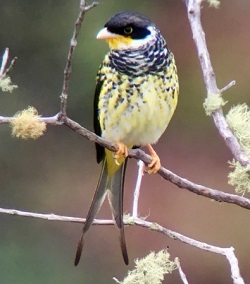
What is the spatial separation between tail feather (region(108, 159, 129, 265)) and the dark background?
3454mm

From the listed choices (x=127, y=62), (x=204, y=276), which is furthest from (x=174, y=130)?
(x=127, y=62)

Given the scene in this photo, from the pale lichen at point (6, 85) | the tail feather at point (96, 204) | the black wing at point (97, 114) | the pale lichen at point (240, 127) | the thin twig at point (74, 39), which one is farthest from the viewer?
the black wing at point (97, 114)

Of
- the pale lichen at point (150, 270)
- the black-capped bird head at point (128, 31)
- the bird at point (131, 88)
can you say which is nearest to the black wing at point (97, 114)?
Result: the bird at point (131, 88)

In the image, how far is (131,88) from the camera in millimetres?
3248

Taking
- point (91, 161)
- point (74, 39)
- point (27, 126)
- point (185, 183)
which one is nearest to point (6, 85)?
point (27, 126)

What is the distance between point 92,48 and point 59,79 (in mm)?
632

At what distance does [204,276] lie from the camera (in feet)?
24.1

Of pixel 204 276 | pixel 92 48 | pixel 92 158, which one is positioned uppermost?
pixel 92 48

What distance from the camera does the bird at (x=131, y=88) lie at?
10.6ft

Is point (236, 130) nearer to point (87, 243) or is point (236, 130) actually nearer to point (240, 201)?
point (240, 201)

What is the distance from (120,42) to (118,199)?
0.47m

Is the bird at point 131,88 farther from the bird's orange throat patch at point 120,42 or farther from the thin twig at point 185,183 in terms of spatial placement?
the thin twig at point 185,183

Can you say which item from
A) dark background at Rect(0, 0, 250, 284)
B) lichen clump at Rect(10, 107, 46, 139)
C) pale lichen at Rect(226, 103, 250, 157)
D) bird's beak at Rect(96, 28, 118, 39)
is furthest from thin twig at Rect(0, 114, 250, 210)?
dark background at Rect(0, 0, 250, 284)

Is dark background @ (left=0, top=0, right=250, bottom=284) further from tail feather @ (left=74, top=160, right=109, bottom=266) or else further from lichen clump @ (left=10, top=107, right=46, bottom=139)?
lichen clump @ (left=10, top=107, right=46, bottom=139)
